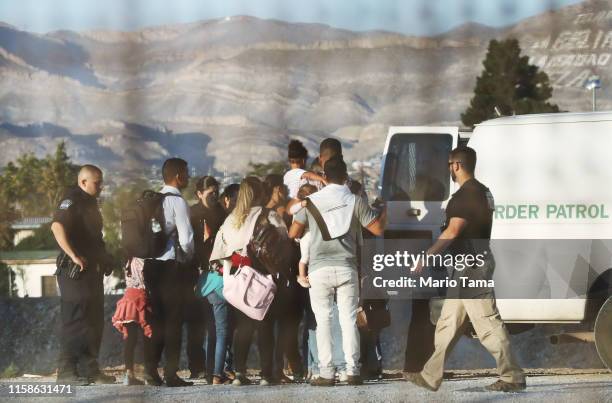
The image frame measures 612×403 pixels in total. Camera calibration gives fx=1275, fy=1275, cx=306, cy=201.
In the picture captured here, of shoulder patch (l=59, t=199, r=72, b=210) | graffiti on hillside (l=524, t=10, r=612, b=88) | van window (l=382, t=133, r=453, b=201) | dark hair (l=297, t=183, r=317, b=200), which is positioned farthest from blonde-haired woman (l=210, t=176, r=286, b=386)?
graffiti on hillside (l=524, t=10, r=612, b=88)

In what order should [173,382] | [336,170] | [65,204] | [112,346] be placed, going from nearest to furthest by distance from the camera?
[336,170] → [65,204] → [173,382] → [112,346]

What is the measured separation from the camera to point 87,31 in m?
5.82

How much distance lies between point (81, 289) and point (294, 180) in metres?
1.55

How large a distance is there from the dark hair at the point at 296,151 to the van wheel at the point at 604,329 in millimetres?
2724

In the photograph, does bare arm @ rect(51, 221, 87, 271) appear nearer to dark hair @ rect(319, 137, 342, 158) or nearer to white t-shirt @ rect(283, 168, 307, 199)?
white t-shirt @ rect(283, 168, 307, 199)

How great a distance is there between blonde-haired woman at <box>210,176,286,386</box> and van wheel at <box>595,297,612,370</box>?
7.26ft

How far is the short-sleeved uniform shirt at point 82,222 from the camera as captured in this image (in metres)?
7.74

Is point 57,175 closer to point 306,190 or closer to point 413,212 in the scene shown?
point 306,190

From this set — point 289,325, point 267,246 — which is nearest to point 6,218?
point 267,246

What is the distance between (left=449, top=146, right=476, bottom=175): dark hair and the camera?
7.77 meters

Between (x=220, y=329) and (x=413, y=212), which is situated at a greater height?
(x=413, y=212)

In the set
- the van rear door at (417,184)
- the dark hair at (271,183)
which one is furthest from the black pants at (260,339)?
the van rear door at (417,184)

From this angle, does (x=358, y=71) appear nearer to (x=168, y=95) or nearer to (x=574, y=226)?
(x=168, y=95)

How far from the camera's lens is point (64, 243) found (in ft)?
26.3
